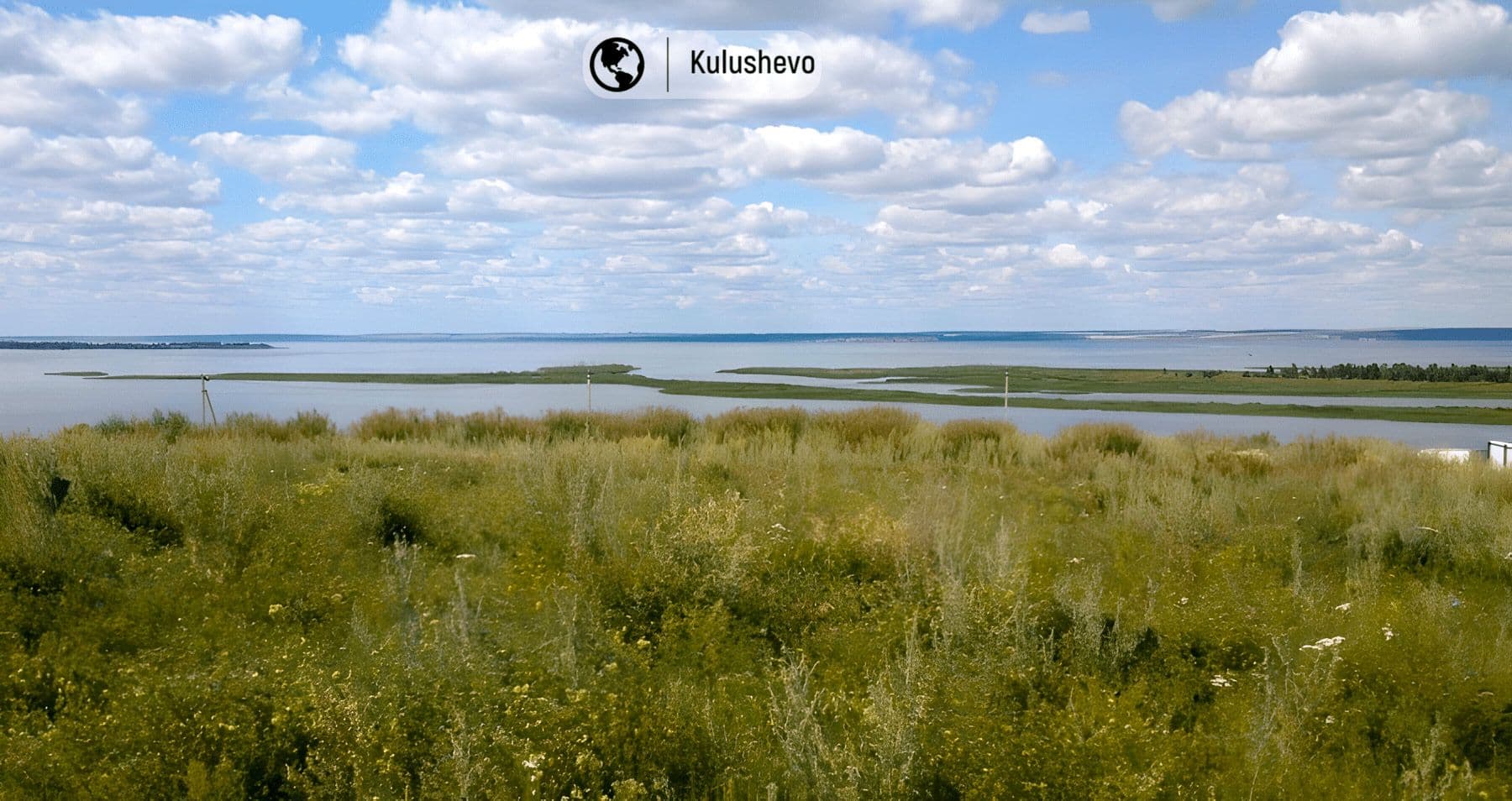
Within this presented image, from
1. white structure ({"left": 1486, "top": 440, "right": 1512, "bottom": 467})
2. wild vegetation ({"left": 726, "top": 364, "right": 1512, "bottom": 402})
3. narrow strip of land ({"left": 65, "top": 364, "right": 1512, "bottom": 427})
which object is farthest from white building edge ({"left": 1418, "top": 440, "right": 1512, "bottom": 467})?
wild vegetation ({"left": 726, "top": 364, "right": 1512, "bottom": 402})

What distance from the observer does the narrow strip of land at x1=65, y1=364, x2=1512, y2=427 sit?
1189 inches

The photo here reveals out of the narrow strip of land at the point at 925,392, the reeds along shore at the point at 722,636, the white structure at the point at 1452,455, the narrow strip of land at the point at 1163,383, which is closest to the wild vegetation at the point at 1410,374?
the narrow strip of land at the point at 1163,383

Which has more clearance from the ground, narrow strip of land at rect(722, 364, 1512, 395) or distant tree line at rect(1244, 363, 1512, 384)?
distant tree line at rect(1244, 363, 1512, 384)

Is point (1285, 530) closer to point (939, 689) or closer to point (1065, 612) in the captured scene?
point (1065, 612)

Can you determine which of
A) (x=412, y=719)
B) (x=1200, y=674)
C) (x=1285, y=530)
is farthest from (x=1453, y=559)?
(x=412, y=719)

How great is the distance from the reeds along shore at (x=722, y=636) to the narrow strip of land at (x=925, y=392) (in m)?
18.8

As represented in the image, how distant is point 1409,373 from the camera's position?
135 feet

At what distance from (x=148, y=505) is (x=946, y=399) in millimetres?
32725

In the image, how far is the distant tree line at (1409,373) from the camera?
1480 inches

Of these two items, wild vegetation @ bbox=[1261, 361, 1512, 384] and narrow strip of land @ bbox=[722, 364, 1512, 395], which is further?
wild vegetation @ bbox=[1261, 361, 1512, 384]

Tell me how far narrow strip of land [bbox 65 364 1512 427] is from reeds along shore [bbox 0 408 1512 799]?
18.8 m

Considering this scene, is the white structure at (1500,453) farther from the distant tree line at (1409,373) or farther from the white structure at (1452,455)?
the distant tree line at (1409,373)

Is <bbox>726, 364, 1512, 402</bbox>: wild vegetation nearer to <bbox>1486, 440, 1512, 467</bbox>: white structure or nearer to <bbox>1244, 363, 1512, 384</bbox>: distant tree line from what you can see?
<bbox>1244, 363, 1512, 384</bbox>: distant tree line

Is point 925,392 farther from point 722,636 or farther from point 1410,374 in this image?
point 722,636
